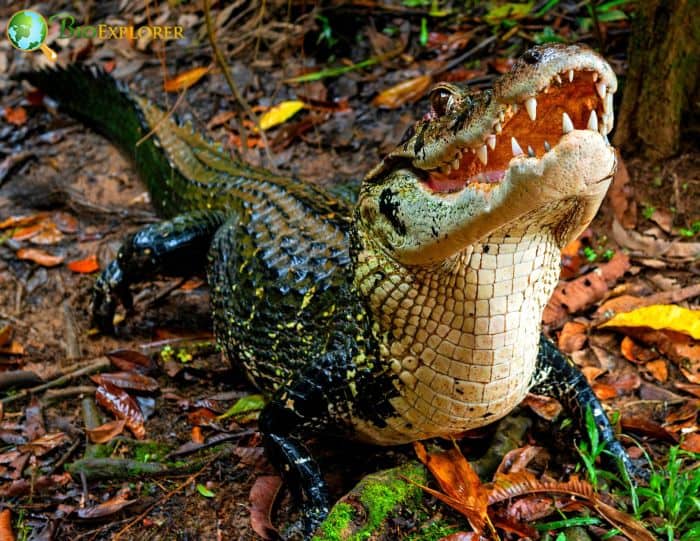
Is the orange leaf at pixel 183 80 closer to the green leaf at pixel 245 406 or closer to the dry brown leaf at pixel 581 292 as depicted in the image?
the green leaf at pixel 245 406

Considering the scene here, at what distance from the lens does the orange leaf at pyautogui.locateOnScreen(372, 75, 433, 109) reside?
5488mm

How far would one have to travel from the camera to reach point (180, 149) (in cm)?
473

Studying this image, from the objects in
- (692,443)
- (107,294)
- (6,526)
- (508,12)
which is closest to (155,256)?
(107,294)

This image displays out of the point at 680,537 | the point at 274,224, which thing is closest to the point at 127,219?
the point at 274,224

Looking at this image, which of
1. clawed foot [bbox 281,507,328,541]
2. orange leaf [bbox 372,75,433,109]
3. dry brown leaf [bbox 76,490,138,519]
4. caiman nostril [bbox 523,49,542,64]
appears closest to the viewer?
caiman nostril [bbox 523,49,542,64]

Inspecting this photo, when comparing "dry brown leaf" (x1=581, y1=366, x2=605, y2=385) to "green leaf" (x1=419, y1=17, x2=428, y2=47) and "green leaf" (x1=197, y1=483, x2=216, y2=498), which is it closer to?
"green leaf" (x1=197, y1=483, x2=216, y2=498)

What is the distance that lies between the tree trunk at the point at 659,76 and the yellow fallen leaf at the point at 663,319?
1.04 metres

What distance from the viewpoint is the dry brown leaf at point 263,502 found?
273cm

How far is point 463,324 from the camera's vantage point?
227 centimetres

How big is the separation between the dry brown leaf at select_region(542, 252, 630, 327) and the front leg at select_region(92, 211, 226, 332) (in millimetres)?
1821

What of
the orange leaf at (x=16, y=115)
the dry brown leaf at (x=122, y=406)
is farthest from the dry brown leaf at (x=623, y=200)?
the orange leaf at (x=16, y=115)

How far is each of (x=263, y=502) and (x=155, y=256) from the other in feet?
5.43

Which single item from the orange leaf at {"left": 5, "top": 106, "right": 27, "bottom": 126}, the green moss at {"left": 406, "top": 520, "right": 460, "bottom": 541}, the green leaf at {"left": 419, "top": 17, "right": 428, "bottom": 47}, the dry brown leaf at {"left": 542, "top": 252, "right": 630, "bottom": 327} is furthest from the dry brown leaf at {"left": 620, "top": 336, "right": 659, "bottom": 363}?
the orange leaf at {"left": 5, "top": 106, "right": 27, "bottom": 126}

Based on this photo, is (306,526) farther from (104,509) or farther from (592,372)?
(592,372)
